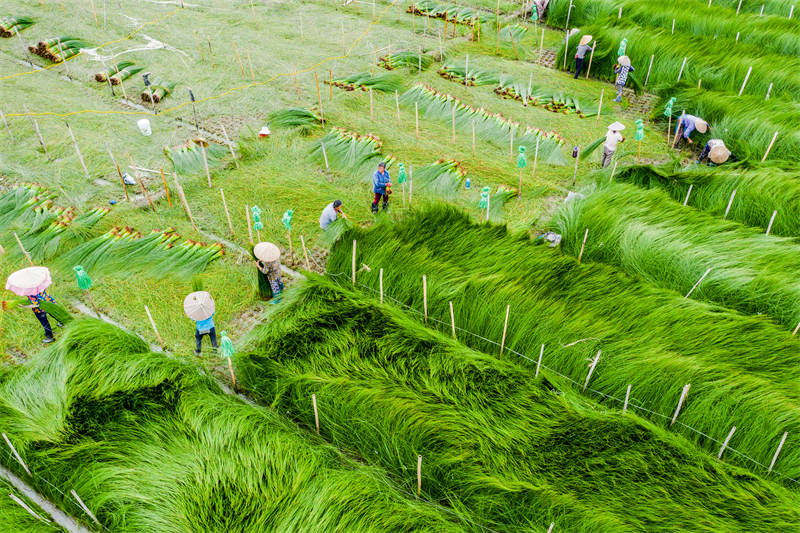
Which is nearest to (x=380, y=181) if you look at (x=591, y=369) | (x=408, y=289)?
(x=408, y=289)

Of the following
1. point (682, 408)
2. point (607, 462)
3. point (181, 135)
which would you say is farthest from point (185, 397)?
point (181, 135)

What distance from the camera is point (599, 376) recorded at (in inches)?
173

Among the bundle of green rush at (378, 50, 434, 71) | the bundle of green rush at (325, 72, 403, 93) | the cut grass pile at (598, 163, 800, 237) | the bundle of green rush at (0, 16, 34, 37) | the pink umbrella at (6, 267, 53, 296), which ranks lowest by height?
the pink umbrella at (6, 267, 53, 296)

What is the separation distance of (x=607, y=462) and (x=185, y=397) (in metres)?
3.19

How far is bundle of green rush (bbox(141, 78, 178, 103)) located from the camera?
27.9ft

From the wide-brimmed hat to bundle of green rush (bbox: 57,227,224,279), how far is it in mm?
6487

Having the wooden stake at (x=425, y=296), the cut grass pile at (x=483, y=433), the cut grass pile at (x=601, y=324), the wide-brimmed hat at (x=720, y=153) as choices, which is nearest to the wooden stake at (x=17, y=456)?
the cut grass pile at (x=483, y=433)

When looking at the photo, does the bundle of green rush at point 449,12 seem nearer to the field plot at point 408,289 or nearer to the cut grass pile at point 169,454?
the field plot at point 408,289

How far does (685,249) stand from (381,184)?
132 inches

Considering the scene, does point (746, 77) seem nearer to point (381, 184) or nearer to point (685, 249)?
point (685, 249)

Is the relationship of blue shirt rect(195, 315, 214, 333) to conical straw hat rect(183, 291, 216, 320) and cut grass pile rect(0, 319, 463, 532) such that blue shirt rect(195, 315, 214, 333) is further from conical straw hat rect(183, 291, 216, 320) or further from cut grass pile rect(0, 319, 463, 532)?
cut grass pile rect(0, 319, 463, 532)

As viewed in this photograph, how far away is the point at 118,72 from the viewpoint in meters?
8.93

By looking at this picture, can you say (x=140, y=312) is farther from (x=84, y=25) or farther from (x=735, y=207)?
(x=84, y=25)

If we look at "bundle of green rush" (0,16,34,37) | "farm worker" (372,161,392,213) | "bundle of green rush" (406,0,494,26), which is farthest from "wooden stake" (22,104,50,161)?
"bundle of green rush" (406,0,494,26)
